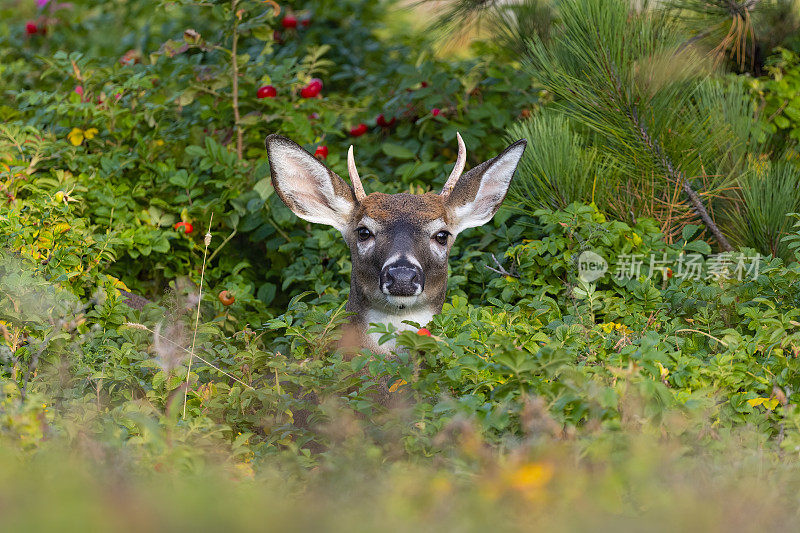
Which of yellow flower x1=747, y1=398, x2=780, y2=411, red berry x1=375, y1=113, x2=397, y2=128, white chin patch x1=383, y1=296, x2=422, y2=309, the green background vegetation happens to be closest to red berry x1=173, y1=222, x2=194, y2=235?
the green background vegetation

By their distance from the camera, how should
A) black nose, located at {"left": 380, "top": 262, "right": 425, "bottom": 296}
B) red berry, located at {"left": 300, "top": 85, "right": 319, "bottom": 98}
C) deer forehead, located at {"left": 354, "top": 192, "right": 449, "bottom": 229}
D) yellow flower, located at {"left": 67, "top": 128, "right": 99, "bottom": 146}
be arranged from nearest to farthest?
black nose, located at {"left": 380, "top": 262, "right": 425, "bottom": 296} → deer forehead, located at {"left": 354, "top": 192, "right": 449, "bottom": 229} → yellow flower, located at {"left": 67, "top": 128, "right": 99, "bottom": 146} → red berry, located at {"left": 300, "top": 85, "right": 319, "bottom": 98}

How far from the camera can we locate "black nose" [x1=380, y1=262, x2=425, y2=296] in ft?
13.5

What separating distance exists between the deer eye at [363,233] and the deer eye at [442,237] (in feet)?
0.97

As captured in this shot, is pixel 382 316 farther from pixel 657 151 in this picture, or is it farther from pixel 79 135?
pixel 79 135

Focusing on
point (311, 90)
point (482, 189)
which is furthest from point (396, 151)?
point (482, 189)

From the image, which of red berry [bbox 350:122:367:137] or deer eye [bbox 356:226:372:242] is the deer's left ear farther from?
red berry [bbox 350:122:367:137]

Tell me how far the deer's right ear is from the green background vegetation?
0.42 meters

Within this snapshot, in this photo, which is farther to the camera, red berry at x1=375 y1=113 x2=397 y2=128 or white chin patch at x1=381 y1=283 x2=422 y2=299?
red berry at x1=375 y1=113 x2=397 y2=128

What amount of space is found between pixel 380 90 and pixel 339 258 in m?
2.41

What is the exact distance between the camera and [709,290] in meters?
4.55

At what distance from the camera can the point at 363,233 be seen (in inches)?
180

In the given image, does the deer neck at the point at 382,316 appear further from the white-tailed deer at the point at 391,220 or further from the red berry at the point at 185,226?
the red berry at the point at 185,226

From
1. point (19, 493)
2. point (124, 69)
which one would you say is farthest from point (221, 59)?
point (19, 493)

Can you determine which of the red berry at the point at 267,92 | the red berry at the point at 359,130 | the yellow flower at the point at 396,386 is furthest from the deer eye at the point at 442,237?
the red berry at the point at 359,130
